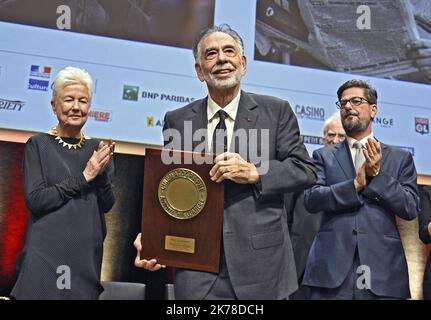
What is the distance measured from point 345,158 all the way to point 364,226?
1.29 feet

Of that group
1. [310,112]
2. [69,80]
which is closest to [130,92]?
[69,80]

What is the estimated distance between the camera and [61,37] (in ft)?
12.1

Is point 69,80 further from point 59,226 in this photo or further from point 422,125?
point 422,125

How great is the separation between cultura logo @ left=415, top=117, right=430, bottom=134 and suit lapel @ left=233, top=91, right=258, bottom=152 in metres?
2.41

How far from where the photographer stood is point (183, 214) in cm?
211

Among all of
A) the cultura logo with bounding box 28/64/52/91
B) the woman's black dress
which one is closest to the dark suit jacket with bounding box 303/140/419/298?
the woman's black dress

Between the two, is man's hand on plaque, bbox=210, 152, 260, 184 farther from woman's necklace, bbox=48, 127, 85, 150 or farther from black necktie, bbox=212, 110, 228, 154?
woman's necklace, bbox=48, 127, 85, 150

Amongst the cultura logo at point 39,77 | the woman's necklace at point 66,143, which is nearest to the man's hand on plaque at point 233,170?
the woman's necklace at point 66,143

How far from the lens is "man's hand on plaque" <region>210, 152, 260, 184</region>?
203cm
